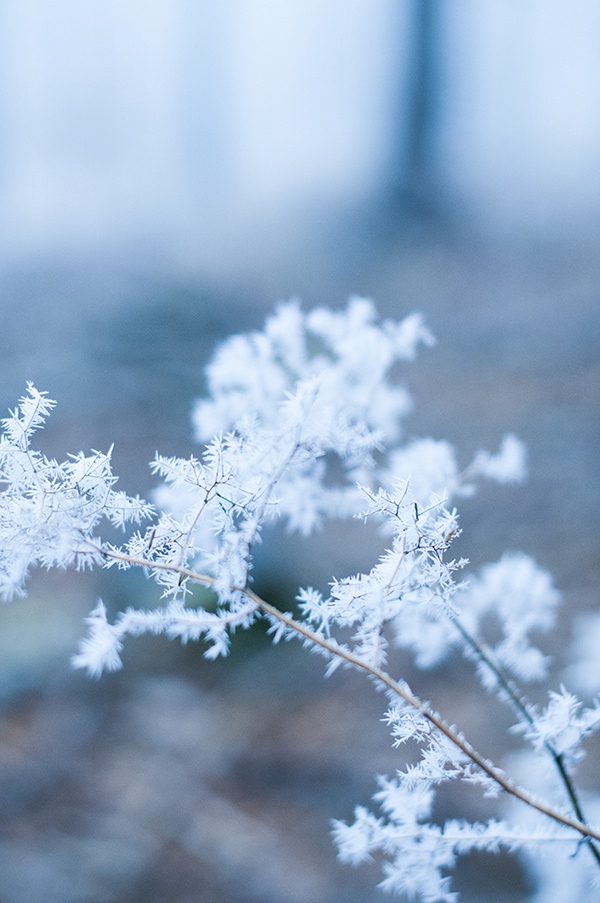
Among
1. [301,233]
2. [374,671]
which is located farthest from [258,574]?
[374,671]

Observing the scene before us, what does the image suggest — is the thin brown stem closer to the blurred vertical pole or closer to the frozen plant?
the frozen plant

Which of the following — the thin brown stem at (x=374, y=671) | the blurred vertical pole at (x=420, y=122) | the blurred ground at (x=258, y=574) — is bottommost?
the thin brown stem at (x=374, y=671)

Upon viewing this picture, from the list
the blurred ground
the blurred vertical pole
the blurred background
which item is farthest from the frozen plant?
the blurred vertical pole

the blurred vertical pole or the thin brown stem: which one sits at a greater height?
the blurred vertical pole

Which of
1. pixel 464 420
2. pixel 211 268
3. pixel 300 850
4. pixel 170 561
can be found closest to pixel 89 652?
pixel 170 561

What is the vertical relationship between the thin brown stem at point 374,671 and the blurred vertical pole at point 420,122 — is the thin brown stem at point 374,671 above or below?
below

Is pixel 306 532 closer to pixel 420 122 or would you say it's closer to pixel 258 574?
pixel 258 574

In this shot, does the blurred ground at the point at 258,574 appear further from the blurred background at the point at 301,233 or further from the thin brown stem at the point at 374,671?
the thin brown stem at the point at 374,671

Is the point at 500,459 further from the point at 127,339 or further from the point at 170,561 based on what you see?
the point at 127,339

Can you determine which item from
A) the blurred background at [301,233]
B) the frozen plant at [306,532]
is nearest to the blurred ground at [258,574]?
the blurred background at [301,233]
